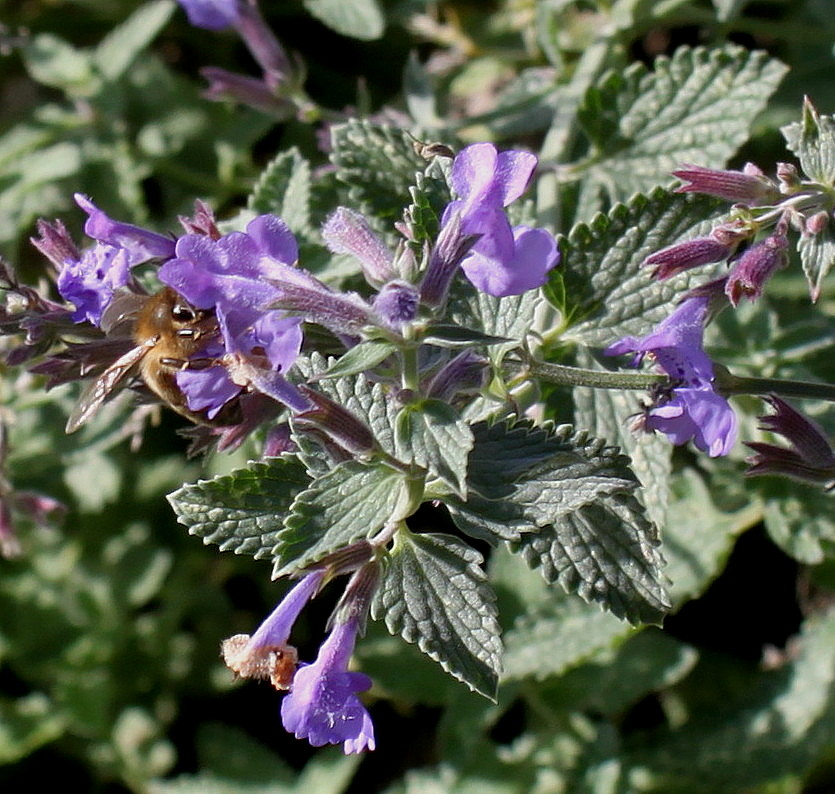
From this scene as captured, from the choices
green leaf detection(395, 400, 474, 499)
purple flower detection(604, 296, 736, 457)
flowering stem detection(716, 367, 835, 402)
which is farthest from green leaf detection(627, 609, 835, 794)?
green leaf detection(395, 400, 474, 499)

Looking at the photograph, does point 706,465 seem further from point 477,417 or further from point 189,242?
point 189,242

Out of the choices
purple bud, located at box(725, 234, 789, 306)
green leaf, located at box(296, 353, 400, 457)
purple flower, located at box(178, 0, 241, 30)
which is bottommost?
green leaf, located at box(296, 353, 400, 457)

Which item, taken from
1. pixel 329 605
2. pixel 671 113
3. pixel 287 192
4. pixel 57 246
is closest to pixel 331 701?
pixel 57 246

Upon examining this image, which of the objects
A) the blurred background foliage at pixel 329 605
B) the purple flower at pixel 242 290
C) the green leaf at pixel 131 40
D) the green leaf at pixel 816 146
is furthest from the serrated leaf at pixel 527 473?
the green leaf at pixel 131 40

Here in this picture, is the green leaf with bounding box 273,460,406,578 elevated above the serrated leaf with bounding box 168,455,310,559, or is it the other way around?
the green leaf with bounding box 273,460,406,578

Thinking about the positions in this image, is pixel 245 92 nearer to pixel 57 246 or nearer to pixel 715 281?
pixel 57 246

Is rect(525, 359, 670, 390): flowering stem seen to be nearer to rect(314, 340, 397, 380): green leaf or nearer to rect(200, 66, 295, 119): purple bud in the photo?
Result: rect(314, 340, 397, 380): green leaf
